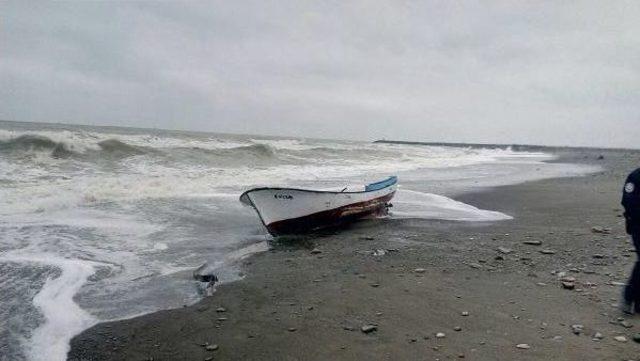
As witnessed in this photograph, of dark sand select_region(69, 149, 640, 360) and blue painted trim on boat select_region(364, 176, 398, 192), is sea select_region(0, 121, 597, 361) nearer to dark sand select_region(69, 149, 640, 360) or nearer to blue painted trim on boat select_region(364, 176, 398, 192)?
dark sand select_region(69, 149, 640, 360)

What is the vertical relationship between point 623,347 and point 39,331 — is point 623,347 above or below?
above

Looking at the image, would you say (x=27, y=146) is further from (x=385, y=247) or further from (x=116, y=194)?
(x=385, y=247)

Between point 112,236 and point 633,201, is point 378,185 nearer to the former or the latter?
point 112,236

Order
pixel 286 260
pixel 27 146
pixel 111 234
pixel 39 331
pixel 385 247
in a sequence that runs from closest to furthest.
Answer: pixel 39 331
pixel 286 260
pixel 385 247
pixel 111 234
pixel 27 146

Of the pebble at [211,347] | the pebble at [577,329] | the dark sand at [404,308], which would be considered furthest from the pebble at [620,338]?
the pebble at [211,347]

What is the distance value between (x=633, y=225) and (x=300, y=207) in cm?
613

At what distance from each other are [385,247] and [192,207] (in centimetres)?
646

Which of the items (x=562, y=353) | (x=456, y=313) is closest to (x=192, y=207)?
(x=456, y=313)

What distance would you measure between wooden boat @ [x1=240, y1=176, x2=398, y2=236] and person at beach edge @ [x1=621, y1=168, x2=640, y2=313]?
19.6 ft

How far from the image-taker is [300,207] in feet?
32.4

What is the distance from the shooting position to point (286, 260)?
25.4 ft

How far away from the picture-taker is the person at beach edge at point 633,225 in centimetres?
521

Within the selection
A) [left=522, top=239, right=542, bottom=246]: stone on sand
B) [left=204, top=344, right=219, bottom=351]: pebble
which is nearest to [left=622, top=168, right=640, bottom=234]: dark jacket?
[left=522, top=239, right=542, bottom=246]: stone on sand

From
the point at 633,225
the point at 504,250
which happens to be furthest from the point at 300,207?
the point at 633,225
